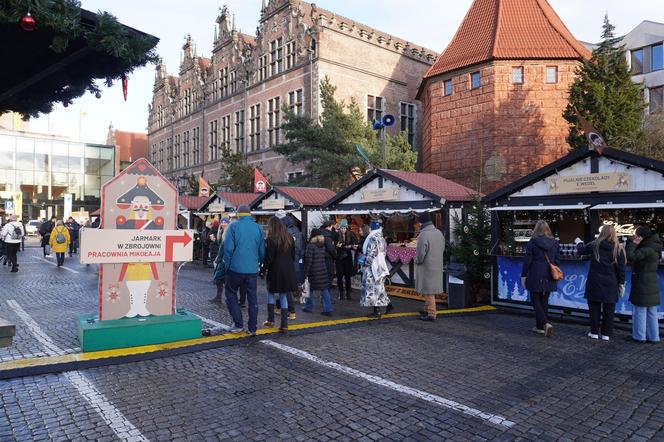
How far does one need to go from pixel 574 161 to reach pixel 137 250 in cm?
796

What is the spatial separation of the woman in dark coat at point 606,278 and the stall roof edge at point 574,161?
1.98m

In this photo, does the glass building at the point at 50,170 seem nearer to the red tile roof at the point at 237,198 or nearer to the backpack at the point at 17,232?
the red tile roof at the point at 237,198

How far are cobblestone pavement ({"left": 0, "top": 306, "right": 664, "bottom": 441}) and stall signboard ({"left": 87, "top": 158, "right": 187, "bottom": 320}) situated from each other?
1.12m

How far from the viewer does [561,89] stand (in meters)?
22.0

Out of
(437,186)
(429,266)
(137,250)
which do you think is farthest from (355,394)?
(437,186)

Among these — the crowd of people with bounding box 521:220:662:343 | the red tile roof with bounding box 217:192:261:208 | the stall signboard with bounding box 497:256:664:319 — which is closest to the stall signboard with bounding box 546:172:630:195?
the stall signboard with bounding box 497:256:664:319

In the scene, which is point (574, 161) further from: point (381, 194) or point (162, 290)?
point (162, 290)

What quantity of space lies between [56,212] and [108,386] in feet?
164

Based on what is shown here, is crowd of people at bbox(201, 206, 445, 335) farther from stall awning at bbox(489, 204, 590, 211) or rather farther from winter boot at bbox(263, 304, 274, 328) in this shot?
stall awning at bbox(489, 204, 590, 211)

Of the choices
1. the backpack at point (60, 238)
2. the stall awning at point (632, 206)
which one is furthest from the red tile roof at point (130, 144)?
the stall awning at point (632, 206)

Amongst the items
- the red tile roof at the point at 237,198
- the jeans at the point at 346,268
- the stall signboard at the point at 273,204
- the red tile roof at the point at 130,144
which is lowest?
the jeans at the point at 346,268

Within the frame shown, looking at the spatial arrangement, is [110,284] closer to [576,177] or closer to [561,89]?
[576,177]

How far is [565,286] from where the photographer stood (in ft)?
28.6

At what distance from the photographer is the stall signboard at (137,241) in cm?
604
